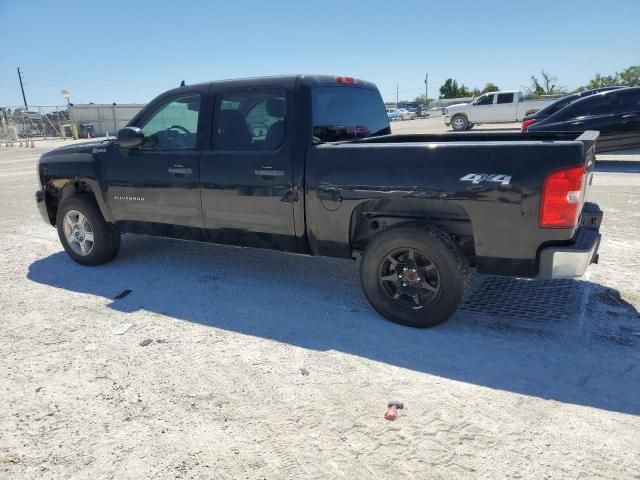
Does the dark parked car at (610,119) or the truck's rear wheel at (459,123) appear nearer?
the dark parked car at (610,119)

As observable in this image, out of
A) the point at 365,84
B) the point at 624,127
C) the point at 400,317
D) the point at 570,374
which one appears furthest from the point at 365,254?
the point at 624,127

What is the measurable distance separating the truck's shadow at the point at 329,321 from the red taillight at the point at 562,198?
0.87 meters

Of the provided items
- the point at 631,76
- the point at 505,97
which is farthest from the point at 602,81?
the point at 505,97

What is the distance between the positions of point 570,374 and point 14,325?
4082mm

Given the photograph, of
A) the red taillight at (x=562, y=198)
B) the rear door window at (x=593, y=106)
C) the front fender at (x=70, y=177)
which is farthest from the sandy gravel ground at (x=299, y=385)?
the rear door window at (x=593, y=106)

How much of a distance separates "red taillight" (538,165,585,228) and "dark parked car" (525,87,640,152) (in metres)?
8.54

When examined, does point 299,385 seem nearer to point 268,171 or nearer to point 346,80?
point 268,171

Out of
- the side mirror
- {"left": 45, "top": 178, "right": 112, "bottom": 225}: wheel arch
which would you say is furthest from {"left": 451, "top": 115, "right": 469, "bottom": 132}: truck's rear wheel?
the side mirror

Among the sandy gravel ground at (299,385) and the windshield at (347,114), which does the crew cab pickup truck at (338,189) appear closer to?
the windshield at (347,114)

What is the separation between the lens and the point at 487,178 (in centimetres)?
324

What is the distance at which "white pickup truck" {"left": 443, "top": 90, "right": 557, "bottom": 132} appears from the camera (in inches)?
990

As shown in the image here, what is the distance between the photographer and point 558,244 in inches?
127

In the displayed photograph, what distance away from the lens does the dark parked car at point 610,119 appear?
10914mm

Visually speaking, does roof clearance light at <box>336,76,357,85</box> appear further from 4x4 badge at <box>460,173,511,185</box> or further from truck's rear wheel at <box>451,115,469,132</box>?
truck's rear wheel at <box>451,115,469,132</box>
